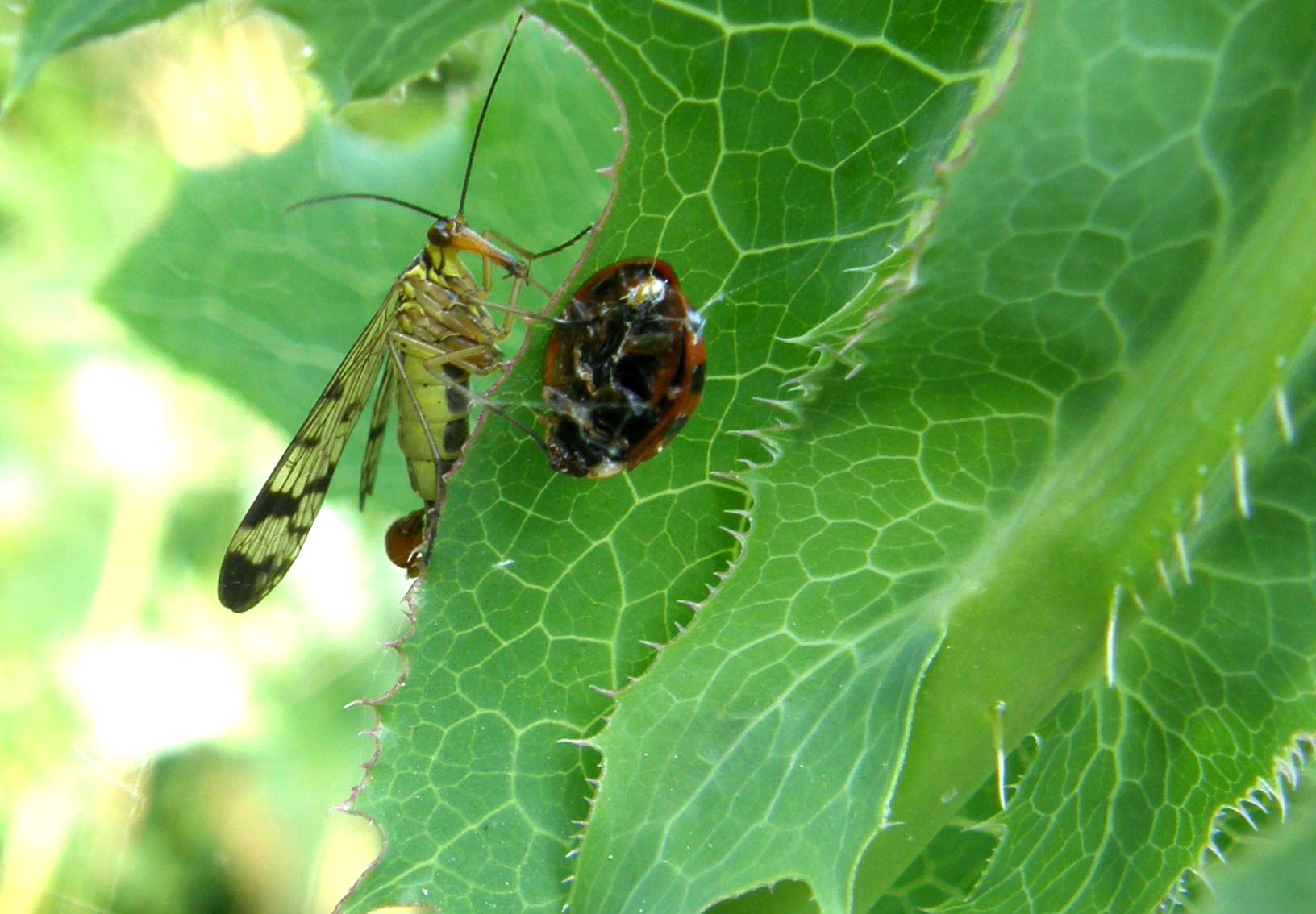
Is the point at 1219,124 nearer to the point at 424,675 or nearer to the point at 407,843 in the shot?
the point at 424,675

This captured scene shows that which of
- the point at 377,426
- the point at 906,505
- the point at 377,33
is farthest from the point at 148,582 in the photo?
the point at 906,505

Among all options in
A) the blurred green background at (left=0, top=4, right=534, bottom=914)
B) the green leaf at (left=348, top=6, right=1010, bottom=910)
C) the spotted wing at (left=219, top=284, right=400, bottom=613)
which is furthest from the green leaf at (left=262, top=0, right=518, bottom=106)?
the blurred green background at (left=0, top=4, right=534, bottom=914)

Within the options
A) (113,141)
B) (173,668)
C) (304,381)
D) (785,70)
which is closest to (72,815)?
(173,668)

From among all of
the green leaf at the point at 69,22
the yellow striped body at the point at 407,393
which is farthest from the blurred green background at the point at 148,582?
the green leaf at the point at 69,22

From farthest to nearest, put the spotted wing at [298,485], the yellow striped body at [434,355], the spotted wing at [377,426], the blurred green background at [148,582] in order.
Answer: the blurred green background at [148,582], the spotted wing at [377,426], the yellow striped body at [434,355], the spotted wing at [298,485]

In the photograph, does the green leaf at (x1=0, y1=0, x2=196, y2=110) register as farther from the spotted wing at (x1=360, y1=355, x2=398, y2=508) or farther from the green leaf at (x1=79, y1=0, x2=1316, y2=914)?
the spotted wing at (x1=360, y1=355, x2=398, y2=508)

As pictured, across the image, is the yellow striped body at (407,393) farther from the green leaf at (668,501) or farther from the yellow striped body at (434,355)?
the green leaf at (668,501)
